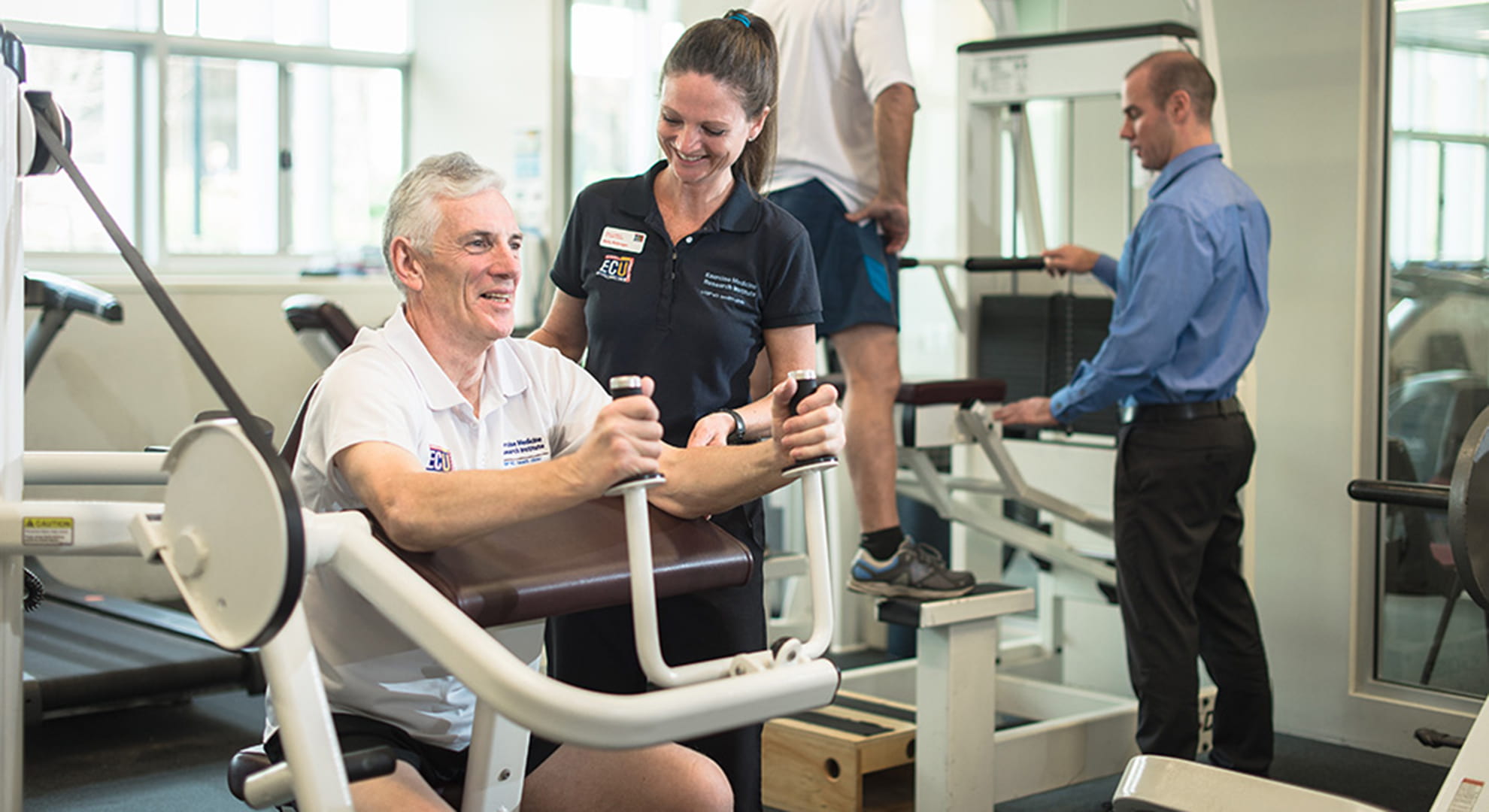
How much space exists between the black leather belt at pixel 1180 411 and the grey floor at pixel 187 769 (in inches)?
36.4

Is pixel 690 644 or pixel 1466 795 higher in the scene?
pixel 690 644

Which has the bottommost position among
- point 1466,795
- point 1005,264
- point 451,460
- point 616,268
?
point 1466,795

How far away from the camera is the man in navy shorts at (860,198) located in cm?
314

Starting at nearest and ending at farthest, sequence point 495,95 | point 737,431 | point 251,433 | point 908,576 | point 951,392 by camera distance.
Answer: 1. point 251,433
2. point 737,431
3. point 908,576
4. point 951,392
5. point 495,95

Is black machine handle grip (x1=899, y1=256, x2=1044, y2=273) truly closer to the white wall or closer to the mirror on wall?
the mirror on wall

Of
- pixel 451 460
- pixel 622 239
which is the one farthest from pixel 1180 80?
pixel 451 460

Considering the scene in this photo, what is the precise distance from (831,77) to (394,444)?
1836mm

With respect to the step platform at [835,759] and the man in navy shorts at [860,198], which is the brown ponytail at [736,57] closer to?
the man in navy shorts at [860,198]

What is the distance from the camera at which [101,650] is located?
3.95 meters

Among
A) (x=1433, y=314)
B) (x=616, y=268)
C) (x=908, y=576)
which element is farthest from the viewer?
(x=1433, y=314)

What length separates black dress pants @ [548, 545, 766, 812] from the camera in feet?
6.95

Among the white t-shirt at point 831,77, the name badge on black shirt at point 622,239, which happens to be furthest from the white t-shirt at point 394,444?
the white t-shirt at point 831,77

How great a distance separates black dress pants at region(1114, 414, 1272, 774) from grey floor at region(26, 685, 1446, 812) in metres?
0.28

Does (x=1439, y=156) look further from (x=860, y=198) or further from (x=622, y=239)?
(x=622, y=239)
